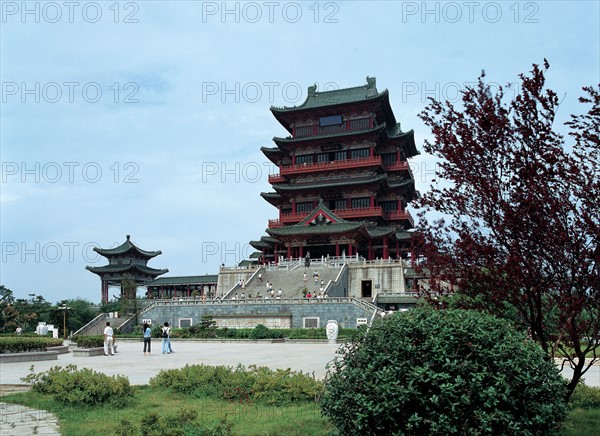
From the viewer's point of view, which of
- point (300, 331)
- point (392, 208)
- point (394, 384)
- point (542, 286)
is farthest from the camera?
point (392, 208)

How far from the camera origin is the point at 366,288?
4738 cm

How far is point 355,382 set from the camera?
5.81 meters

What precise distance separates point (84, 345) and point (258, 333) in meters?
11.5

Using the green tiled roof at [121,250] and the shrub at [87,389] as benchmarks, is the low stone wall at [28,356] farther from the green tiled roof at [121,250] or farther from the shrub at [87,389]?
the green tiled roof at [121,250]

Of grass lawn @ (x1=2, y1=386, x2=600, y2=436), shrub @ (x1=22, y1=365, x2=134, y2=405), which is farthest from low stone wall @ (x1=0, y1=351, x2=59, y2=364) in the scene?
shrub @ (x1=22, y1=365, x2=134, y2=405)

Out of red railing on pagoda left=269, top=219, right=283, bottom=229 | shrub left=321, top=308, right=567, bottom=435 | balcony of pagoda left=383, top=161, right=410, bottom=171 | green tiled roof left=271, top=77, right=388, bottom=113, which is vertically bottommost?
shrub left=321, top=308, right=567, bottom=435

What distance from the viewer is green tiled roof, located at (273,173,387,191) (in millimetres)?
53391

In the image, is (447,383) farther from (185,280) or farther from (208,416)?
(185,280)

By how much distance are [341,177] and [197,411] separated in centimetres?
4782

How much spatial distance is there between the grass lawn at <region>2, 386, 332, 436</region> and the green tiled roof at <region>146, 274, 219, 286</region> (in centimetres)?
5238

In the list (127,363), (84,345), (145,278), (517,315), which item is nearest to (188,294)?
(145,278)

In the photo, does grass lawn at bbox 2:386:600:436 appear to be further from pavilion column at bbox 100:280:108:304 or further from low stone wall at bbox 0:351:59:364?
pavilion column at bbox 100:280:108:304

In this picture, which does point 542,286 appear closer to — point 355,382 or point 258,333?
point 355,382

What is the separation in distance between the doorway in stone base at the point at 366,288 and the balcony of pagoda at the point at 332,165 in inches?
490
